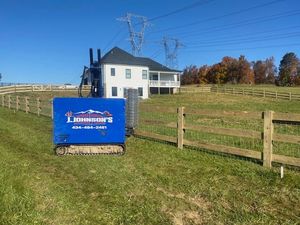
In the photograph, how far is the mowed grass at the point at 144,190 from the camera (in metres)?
5.09

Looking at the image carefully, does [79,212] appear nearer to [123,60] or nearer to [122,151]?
[122,151]

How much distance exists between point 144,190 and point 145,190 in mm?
17

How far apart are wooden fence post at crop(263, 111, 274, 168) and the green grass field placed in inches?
9.3

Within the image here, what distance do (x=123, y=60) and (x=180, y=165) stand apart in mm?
44177

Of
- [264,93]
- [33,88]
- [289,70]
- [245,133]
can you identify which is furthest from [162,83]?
[289,70]

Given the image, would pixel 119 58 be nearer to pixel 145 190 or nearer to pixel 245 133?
pixel 245 133

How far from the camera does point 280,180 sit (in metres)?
6.65

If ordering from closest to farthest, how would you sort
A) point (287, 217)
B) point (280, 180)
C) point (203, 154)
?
point (287, 217) < point (280, 180) < point (203, 154)

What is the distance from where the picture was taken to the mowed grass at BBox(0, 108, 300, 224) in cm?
509

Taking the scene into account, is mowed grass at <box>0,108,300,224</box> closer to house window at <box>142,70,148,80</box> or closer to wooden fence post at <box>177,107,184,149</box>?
wooden fence post at <box>177,107,184,149</box>

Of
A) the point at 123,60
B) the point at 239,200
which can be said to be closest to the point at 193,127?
the point at 239,200

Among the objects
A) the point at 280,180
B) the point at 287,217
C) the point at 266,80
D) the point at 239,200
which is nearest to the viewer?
the point at 287,217

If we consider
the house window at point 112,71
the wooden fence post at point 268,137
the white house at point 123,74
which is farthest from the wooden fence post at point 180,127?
the house window at point 112,71

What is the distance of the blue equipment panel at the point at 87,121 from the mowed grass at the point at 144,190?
0.58 meters
